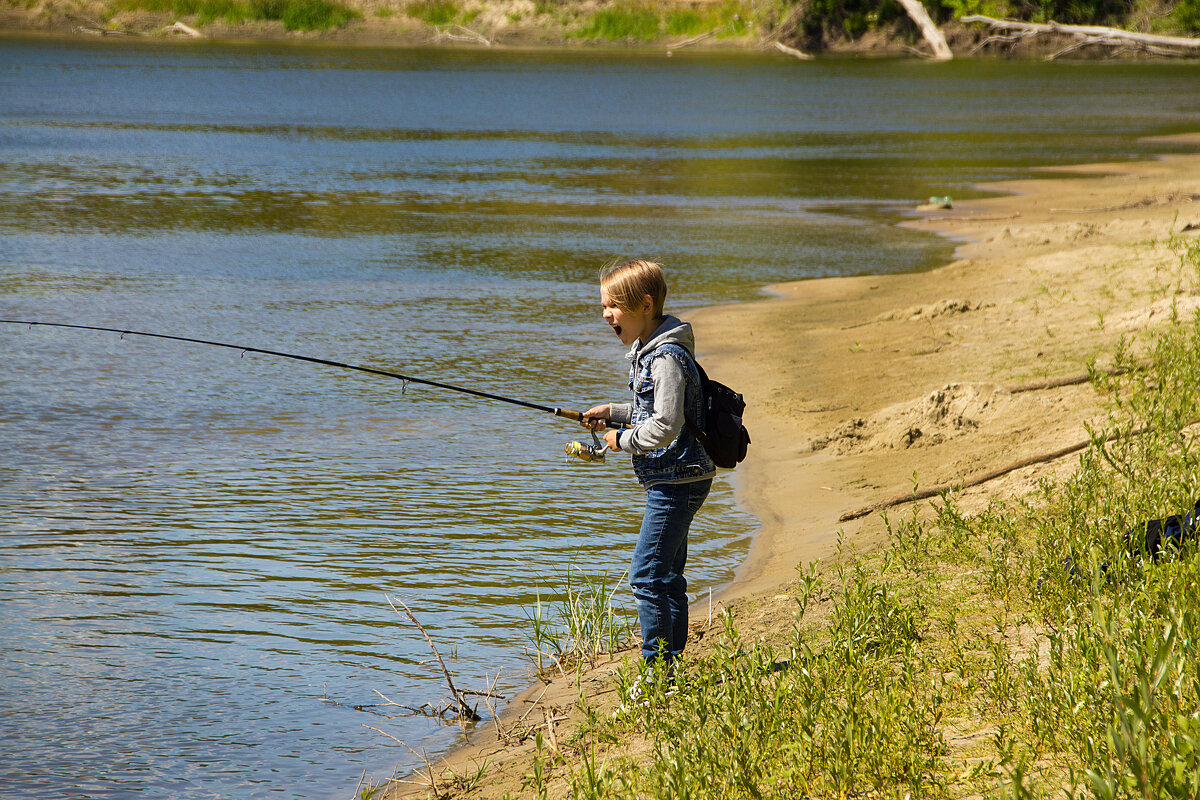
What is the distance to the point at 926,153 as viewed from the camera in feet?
89.1

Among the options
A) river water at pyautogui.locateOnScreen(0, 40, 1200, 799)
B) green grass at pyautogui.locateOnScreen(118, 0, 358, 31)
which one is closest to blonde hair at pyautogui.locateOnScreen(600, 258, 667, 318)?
river water at pyautogui.locateOnScreen(0, 40, 1200, 799)

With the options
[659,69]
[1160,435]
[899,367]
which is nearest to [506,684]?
[1160,435]

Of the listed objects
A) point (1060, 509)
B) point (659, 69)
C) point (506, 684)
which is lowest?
point (506, 684)

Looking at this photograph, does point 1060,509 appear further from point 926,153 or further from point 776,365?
point 926,153

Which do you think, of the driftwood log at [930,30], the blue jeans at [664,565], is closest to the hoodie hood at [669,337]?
the blue jeans at [664,565]

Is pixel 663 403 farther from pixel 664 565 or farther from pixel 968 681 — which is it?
pixel 968 681

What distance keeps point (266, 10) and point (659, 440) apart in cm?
7746

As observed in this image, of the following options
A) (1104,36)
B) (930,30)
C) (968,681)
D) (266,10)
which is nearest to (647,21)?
(930,30)

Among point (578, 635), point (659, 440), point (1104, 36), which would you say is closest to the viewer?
point (659, 440)

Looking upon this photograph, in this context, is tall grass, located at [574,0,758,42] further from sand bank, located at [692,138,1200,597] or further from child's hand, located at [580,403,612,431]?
child's hand, located at [580,403,612,431]

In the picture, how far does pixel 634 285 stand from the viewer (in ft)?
13.6

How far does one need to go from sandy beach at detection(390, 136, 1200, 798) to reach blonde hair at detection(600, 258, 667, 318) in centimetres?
144

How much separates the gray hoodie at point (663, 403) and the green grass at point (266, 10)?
75.4 metres

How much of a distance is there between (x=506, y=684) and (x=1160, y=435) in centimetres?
305
